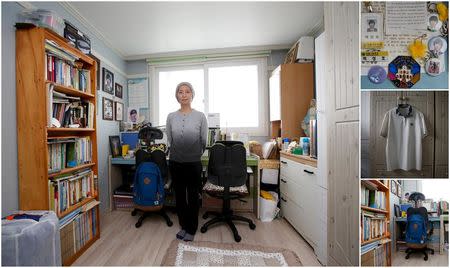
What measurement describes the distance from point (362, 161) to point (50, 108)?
2019 millimetres

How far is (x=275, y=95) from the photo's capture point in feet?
8.55

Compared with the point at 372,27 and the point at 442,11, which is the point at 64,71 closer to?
the point at 372,27

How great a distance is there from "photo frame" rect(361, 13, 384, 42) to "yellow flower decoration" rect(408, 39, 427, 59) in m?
0.14

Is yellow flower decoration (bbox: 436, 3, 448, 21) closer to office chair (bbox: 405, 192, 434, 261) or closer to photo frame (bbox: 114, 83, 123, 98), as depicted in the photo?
office chair (bbox: 405, 192, 434, 261)

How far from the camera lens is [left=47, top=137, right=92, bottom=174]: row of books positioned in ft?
4.83

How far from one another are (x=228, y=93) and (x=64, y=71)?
2003 mm

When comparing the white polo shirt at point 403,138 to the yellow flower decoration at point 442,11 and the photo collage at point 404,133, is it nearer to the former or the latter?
the photo collage at point 404,133

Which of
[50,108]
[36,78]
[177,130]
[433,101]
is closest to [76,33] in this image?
[36,78]

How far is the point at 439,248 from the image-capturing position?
87 cm

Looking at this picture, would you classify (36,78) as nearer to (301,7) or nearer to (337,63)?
(337,63)

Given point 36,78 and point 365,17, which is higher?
point 365,17

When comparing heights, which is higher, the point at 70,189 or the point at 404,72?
the point at 404,72

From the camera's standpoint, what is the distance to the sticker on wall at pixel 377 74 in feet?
2.95

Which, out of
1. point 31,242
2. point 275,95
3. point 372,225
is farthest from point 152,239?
point 275,95
